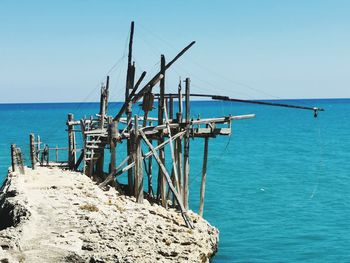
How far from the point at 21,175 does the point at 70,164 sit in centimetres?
384

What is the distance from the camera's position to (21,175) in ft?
78.7

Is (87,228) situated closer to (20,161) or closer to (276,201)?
(20,161)

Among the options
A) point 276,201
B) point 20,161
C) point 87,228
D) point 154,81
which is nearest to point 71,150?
point 20,161

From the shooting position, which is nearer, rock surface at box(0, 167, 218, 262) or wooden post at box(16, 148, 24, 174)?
rock surface at box(0, 167, 218, 262)

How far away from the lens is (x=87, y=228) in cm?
1636

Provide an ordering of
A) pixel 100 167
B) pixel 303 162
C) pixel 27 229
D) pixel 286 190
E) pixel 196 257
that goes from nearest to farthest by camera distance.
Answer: pixel 27 229 → pixel 196 257 → pixel 100 167 → pixel 286 190 → pixel 303 162

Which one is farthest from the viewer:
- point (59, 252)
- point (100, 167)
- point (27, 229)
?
point (100, 167)

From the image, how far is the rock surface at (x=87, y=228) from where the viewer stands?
14680 mm

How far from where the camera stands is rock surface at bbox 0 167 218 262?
48.2ft

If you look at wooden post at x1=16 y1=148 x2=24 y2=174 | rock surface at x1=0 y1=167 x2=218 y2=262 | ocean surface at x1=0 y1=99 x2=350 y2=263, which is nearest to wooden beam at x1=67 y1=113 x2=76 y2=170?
wooden post at x1=16 y1=148 x2=24 y2=174

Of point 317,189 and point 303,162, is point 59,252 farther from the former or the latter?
point 303,162

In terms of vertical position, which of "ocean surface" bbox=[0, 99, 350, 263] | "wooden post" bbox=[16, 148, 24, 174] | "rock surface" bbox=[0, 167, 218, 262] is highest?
"wooden post" bbox=[16, 148, 24, 174]

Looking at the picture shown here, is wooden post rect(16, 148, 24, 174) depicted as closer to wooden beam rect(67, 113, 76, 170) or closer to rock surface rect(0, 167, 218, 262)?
rock surface rect(0, 167, 218, 262)

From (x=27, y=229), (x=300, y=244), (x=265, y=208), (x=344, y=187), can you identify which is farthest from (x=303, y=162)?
(x=27, y=229)
